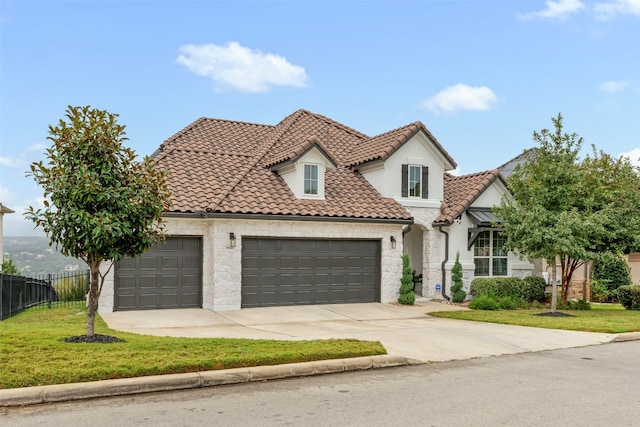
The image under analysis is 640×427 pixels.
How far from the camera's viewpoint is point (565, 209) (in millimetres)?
18750

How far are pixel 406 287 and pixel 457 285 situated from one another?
248cm

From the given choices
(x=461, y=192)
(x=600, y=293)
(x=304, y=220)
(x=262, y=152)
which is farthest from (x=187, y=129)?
(x=600, y=293)

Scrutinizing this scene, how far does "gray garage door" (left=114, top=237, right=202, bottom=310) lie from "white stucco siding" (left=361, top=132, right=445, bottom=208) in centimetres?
746

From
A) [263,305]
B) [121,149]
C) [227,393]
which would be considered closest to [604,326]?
[263,305]

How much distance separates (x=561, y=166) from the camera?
1856 centimetres

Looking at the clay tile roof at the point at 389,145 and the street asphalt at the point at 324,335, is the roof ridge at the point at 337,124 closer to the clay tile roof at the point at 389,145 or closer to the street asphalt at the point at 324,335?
the clay tile roof at the point at 389,145

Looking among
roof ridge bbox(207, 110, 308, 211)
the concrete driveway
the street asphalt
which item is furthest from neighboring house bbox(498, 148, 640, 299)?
the concrete driveway

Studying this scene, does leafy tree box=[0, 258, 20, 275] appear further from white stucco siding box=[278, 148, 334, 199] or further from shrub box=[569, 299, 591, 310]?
shrub box=[569, 299, 591, 310]

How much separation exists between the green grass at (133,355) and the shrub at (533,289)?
42.2 feet

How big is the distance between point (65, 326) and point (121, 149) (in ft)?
16.5

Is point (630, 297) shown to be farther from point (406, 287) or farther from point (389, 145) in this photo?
point (389, 145)

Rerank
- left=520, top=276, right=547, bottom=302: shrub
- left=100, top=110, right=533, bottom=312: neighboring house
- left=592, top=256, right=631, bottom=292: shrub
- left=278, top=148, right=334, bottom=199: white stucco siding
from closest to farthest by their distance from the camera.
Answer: left=100, top=110, right=533, bottom=312: neighboring house < left=278, top=148, right=334, bottom=199: white stucco siding < left=520, top=276, right=547, bottom=302: shrub < left=592, top=256, right=631, bottom=292: shrub

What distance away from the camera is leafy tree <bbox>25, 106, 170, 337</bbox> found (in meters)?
10.1

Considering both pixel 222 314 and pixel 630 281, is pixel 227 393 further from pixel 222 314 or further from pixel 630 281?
pixel 630 281
